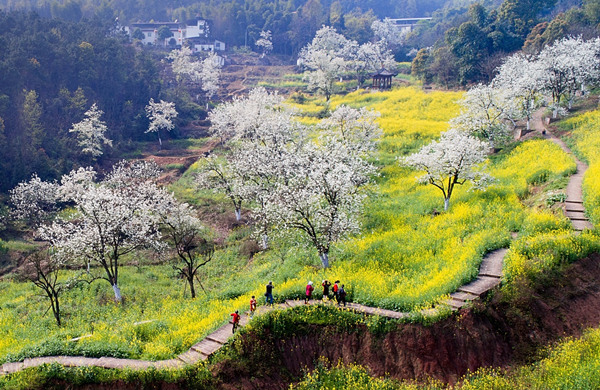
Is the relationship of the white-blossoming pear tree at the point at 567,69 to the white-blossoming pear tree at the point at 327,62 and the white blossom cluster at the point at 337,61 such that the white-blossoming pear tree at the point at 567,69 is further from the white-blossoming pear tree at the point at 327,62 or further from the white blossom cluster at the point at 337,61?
the white blossom cluster at the point at 337,61

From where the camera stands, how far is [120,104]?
83375 mm

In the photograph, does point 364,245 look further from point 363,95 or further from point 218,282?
point 363,95

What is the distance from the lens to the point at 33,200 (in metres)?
46.4

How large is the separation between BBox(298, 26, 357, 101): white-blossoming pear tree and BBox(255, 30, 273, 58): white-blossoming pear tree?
395 inches

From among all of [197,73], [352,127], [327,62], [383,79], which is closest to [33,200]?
[352,127]

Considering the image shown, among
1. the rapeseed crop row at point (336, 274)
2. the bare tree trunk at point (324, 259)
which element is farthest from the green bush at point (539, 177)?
the bare tree trunk at point (324, 259)

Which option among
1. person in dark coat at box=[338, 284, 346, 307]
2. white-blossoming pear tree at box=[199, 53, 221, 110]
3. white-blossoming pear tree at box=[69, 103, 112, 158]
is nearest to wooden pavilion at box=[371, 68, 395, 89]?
white-blossoming pear tree at box=[199, 53, 221, 110]

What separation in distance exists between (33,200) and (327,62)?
60.6 m

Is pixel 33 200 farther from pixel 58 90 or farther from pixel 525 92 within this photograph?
pixel 525 92

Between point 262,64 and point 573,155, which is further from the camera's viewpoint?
point 262,64

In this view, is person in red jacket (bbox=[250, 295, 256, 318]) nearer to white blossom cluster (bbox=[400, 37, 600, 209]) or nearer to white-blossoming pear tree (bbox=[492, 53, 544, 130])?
white blossom cluster (bbox=[400, 37, 600, 209])

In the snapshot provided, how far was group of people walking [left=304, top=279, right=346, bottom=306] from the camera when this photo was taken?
71.3ft

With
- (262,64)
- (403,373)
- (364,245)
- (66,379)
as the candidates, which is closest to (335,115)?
(364,245)

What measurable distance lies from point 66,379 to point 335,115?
36.2 metres
